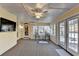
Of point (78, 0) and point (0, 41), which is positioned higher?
point (78, 0)

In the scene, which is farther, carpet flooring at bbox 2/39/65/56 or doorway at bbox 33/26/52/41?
doorway at bbox 33/26/52/41

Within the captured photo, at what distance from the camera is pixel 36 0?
6.06 ft

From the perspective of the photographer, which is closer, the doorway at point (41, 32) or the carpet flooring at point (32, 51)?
the carpet flooring at point (32, 51)

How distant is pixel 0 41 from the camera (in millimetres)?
6156

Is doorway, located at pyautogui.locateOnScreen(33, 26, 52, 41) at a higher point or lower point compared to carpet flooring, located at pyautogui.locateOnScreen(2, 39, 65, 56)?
higher

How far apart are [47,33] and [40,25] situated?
4.62ft

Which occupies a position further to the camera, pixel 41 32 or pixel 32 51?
pixel 41 32

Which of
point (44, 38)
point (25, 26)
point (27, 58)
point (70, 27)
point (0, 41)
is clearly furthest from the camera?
point (25, 26)

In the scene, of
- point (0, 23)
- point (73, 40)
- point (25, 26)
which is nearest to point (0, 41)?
point (0, 23)

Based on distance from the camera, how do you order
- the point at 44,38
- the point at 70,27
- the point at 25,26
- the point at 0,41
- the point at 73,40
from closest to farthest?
the point at 0,41 → the point at 73,40 → the point at 70,27 → the point at 44,38 → the point at 25,26

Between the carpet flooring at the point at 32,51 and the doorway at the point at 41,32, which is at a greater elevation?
the doorway at the point at 41,32

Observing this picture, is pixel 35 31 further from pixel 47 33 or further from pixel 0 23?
pixel 0 23

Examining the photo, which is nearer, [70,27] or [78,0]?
[78,0]

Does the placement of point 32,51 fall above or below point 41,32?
below
